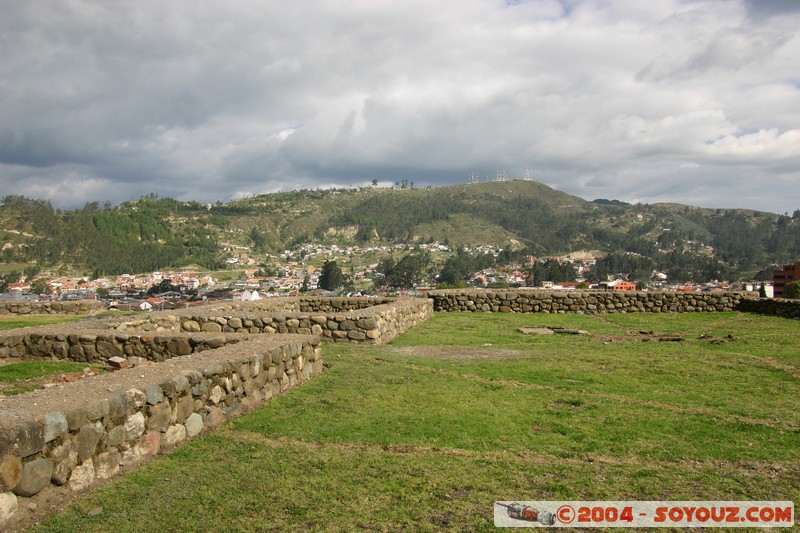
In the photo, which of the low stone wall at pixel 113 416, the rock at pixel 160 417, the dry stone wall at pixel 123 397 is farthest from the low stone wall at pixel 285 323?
the rock at pixel 160 417

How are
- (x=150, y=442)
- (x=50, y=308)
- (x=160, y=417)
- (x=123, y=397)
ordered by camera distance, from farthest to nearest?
1. (x=50, y=308)
2. (x=160, y=417)
3. (x=150, y=442)
4. (x=123, y=397)

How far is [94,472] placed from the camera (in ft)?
15.4

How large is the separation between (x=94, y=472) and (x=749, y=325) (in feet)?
61.1

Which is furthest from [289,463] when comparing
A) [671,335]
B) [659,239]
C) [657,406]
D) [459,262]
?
[659,239]

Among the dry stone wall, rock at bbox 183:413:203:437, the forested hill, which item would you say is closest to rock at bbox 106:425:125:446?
the dry stone wall

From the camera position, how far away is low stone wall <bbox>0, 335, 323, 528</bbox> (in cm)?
403

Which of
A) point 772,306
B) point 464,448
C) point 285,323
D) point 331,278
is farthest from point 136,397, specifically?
point 331,278

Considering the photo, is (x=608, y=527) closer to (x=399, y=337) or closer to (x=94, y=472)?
(x=94, y=472)

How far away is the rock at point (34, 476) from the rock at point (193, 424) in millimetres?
1745

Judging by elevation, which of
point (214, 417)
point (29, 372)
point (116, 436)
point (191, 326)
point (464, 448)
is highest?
point (191, 326)

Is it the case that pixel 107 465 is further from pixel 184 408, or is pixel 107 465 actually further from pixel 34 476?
pixel 184 408

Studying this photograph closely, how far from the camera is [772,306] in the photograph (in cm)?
2023

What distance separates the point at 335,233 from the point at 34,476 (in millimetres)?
178123

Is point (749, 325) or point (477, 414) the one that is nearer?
point (477, 414)
